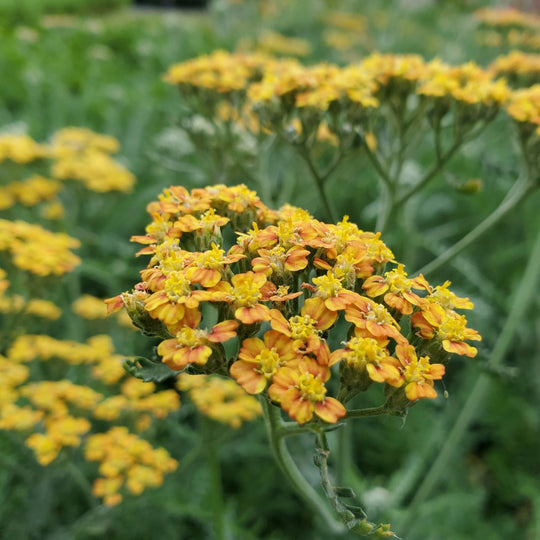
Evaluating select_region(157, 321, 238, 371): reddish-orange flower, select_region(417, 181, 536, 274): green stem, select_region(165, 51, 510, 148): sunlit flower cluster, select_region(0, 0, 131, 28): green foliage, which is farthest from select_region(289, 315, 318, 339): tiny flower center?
select_region(0, 0, 131, 28): green foliage

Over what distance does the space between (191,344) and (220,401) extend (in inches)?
46.6

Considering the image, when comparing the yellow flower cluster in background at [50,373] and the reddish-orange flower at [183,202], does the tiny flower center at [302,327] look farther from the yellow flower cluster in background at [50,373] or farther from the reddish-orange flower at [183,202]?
the yellow flower cluster in background at [50,373]

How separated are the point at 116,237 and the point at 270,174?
4.00 ft

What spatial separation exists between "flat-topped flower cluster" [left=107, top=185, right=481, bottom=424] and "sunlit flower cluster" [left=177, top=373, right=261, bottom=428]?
3.01 ft

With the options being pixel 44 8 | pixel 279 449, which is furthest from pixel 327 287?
pixel 44 8

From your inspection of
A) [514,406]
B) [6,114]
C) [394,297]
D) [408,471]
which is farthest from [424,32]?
[394,297]

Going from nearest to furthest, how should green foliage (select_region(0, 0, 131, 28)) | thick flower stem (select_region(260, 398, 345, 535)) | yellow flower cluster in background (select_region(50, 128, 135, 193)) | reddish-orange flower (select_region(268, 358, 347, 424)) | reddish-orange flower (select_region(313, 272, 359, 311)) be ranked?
reddish-orange flower (select_region(268, 358, 347, 424))
reddish-orange flower (select_region(313, 272, 359, 311))
thick flower stem (select_region(260, 398, 345, 535))
yellow flower cluster in background (select_region(50, 128, 135, 193))
green foliage (select_region(0, 0, 131, 28))

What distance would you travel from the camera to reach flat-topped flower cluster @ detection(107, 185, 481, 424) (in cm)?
102

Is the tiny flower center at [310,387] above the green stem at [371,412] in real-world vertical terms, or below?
above

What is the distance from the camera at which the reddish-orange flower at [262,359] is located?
3.29 feet

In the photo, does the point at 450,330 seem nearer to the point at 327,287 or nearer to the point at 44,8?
the point at 327,287

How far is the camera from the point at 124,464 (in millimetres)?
1876

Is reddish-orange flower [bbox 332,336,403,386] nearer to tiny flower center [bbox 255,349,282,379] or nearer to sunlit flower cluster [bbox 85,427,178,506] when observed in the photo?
tiny flower center [bbox 255,349,282,379]

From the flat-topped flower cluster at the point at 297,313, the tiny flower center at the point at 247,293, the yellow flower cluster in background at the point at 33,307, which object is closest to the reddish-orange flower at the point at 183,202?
the flat-topped flower cluster at the point at 297,313
